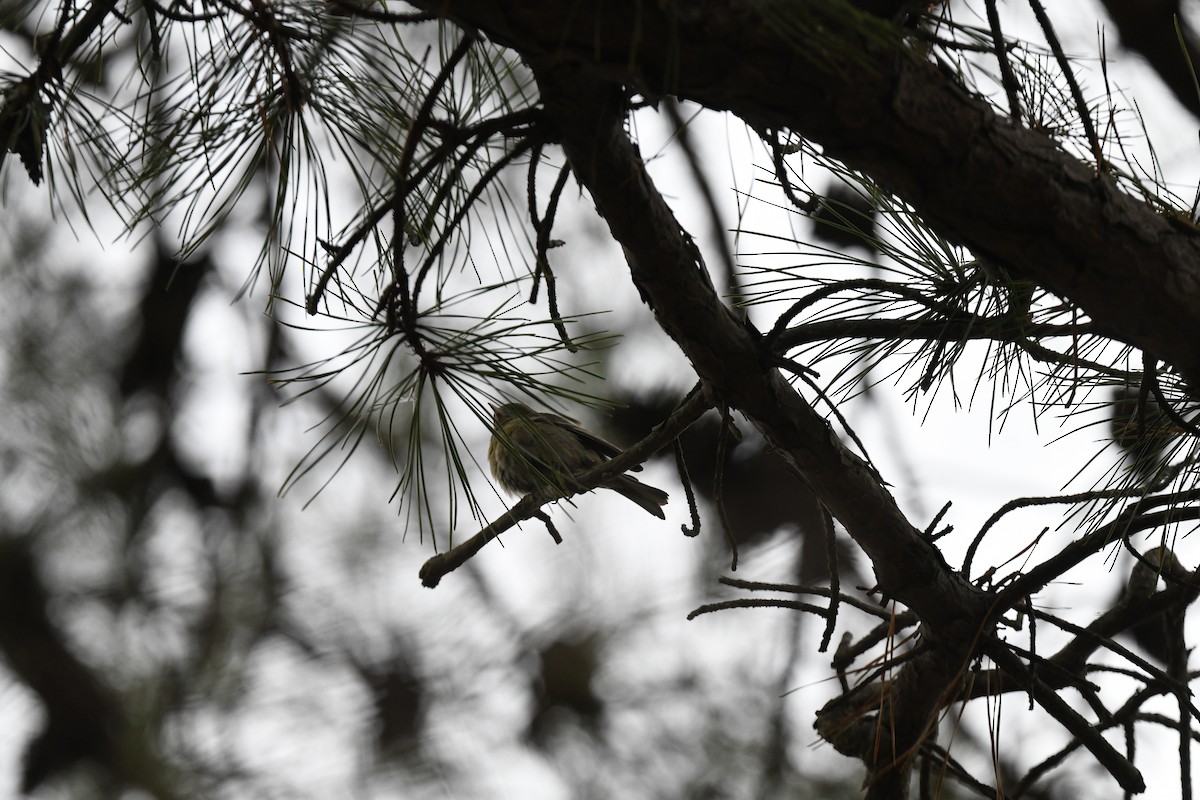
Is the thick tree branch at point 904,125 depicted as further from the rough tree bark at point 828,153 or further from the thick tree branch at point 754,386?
the thick tree branch at point 754,386

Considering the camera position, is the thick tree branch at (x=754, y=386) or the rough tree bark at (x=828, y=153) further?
the thick tree branch at (x=754, y=386)

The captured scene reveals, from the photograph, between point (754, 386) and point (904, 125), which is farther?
point (754, 386)

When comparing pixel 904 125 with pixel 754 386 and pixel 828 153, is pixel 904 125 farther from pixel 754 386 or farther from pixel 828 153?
pixel 754 386

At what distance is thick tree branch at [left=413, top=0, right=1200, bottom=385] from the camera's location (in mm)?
888

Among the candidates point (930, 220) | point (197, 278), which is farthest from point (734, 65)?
point (197, 278)

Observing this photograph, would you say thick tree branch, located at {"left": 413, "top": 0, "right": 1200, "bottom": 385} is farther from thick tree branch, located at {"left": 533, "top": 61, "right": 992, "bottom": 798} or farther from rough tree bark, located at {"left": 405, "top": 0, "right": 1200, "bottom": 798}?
thick tree branch, located at {"left": 533, "top": 61, "right": 992, "bottom": 798}

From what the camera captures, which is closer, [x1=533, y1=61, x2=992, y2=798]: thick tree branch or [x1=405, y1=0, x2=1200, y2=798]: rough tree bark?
[x1=405, y1=0, x2=1200, y2=798]: rough tree bark

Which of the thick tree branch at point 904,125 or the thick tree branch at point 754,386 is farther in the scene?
the thick tree branch at point 754,386

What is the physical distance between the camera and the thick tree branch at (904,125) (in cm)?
89

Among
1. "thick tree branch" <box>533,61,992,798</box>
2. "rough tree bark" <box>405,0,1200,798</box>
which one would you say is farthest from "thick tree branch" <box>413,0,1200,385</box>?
"thick tree branch" <box>533,61,992,798</box>

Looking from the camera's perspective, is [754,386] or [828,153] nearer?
[828,153]

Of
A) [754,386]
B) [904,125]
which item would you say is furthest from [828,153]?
[754,386]

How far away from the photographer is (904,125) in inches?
38.3

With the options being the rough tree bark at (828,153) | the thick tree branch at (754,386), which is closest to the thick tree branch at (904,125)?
the rough tree bark at (828,153)
